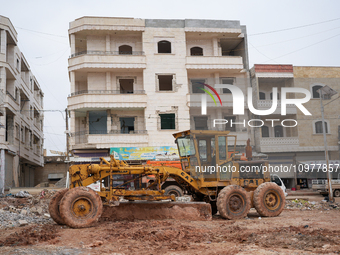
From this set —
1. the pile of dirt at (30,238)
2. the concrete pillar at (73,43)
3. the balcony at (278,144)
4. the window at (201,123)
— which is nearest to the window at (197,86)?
the window at (201,123)

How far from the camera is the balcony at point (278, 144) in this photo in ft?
96.8

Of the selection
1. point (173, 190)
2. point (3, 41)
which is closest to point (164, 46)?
point (3, 41)

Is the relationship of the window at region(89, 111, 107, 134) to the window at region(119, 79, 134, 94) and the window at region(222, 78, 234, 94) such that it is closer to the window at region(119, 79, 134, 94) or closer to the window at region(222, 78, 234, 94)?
the window at region(119, 79, 134, 94)

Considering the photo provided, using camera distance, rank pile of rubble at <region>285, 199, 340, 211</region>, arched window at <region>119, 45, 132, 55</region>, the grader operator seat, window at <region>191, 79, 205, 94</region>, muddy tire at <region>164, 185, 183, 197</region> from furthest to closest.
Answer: window at <region>191, 79, 205, 94</region>, arched window at <region>119, 45, 132, 55</region>, muddy tire at <region>164, 185, 183, 197</region>, pile of rubble at <region>285, 199, 340, 211</region>, the grader operator seat

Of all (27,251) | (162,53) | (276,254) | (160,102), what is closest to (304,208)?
(276,254)

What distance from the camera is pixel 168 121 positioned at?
2892 centimetres

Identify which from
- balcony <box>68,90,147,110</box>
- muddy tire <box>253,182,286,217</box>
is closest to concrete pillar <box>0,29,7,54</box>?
balcony <box>68,90,147,110</box>

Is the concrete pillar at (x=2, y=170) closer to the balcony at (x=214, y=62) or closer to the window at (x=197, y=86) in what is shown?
the balcony at (x=214, y=62)

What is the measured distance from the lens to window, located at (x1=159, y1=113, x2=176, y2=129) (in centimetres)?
2884

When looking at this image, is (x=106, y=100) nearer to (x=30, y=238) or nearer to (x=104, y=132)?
(x=104, y=132)

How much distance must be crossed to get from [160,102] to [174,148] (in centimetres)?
382

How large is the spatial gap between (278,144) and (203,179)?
18594 mm

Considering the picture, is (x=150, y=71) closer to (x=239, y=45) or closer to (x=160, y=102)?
(x=160, y=102)

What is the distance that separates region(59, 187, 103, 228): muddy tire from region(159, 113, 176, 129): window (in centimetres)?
1856
